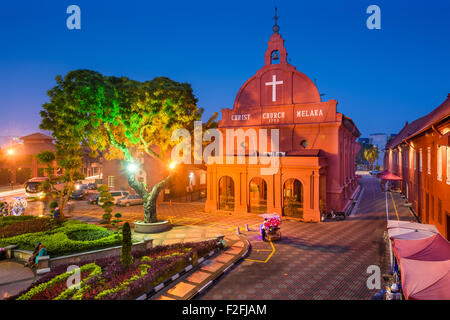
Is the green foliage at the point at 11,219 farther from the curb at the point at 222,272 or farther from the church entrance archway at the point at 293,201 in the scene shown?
the church entrance archway at the point at 293,201

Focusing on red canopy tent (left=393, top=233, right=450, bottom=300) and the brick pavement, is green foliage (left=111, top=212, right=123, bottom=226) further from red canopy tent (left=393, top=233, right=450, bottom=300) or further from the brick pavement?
red canopy tent (left=393, top=233, right=450, bottom=300)

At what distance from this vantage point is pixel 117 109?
2034 cm

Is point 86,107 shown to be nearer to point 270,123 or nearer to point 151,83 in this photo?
point 151,83

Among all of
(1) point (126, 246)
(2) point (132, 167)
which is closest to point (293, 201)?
(2) point (132, 167)

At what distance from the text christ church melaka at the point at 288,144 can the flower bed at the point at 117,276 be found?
12.9 metres

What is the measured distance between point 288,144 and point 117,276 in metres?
21.9

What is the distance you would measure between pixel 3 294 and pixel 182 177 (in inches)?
1135

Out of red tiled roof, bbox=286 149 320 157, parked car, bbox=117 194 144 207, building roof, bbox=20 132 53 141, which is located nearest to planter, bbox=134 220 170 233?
parked car, bbox=117 194 144 207

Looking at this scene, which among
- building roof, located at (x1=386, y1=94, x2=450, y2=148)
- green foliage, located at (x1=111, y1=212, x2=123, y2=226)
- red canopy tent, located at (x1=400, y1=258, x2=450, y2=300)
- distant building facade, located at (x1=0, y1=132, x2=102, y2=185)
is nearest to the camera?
red canopy tent, located at (x1=400, y1=258, x2=450, y2=300)

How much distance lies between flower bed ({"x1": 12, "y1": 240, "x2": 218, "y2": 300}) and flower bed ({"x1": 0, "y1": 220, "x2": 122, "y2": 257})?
171 cm

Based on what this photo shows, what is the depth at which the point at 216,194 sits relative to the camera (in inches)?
Result: 1139

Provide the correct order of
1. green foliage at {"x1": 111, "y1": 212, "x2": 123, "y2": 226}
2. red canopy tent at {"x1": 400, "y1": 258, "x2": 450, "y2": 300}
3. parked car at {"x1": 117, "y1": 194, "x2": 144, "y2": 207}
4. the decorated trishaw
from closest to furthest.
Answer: red canopy tent at {"x1": 400, "y1": 258, "x2": 450, "y2": 300} → the decorated trishaw → green foliage at {"x1": 111, "y1": 212, "x2": 123, "y2": 226} → parked car at {"x1": 117, "y1": 194, "x2": 144, "y2": 207}

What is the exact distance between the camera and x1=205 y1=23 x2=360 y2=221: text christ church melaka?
25516 mm

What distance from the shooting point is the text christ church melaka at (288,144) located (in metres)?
25.5
